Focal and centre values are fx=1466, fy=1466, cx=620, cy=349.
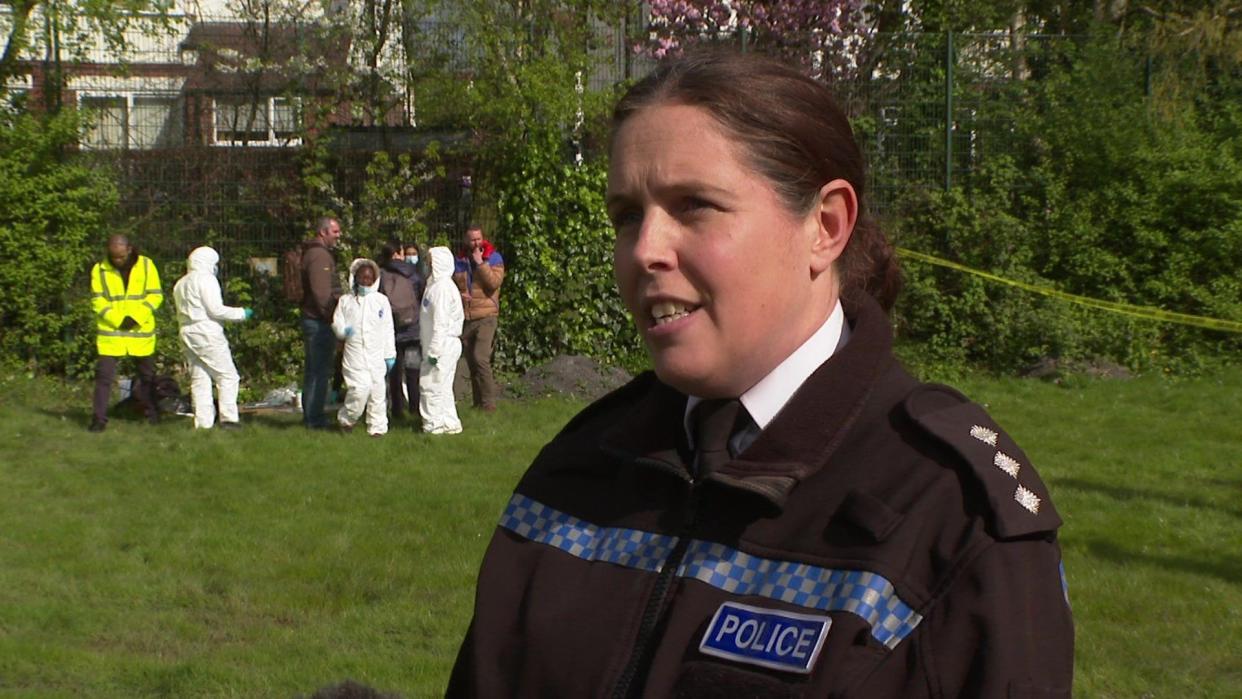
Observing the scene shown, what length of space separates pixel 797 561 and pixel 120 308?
45.0ft

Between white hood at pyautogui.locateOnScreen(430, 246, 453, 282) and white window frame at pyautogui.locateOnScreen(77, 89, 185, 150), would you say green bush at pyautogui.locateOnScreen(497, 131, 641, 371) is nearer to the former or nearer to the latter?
white hood at pyautogui.locateOnScreen(430, 246, 453, 282)

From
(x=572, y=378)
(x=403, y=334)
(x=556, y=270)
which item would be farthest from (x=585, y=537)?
(x=556, y=270)

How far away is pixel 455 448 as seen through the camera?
41.9ft

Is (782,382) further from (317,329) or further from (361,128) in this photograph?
(361,128)

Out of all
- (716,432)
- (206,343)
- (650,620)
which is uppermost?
(716,432)

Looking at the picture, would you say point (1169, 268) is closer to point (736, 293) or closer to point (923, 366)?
point (923, 366)

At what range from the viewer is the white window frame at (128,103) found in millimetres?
17438

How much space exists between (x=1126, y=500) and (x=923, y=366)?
7610 millimetres

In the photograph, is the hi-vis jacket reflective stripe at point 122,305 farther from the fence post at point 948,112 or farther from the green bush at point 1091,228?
the fence post at point 948,112

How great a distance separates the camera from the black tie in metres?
2.06

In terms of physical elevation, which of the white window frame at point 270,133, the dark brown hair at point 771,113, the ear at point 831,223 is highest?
the white window frame at point 270,133

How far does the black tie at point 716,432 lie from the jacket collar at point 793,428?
33 millimetres

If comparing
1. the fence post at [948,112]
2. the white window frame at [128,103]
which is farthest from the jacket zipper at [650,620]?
the fence post at [948,112]

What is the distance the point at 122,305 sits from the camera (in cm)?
1452
